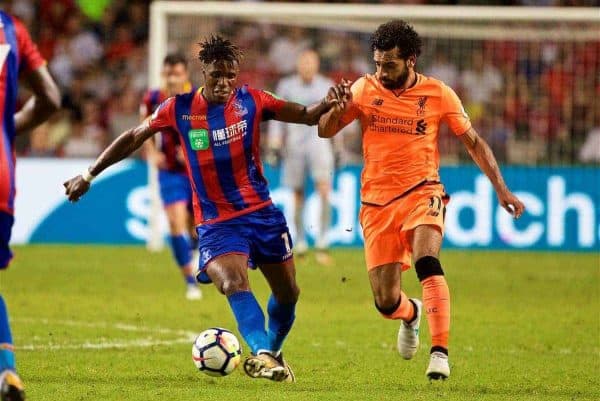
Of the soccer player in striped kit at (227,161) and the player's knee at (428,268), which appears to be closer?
the soccer player in striped kit at (227,161)

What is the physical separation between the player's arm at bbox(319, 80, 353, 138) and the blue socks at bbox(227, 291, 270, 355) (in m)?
1.24

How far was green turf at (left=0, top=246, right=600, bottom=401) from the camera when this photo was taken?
8.13m

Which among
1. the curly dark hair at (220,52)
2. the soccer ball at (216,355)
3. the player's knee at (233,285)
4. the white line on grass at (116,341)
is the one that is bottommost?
the white line on grass at (116,341)

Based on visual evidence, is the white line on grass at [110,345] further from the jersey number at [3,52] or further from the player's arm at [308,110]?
the jersey number at [3,52]

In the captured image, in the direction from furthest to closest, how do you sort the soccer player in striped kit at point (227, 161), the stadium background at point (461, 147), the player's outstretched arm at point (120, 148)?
the stadium background at point (461, 147), the player's outstretched arm at point (120, 148), the soccer player in striped kit at point (227, 161)

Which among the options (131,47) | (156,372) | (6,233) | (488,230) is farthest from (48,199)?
(6,233)

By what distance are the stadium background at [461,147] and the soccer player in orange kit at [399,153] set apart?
972 cm

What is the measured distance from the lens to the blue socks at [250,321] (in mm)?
7602

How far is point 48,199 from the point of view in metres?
19.0

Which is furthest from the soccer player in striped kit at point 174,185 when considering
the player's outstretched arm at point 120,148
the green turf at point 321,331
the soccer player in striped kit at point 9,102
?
the soccer player in striped kit at point 9,102

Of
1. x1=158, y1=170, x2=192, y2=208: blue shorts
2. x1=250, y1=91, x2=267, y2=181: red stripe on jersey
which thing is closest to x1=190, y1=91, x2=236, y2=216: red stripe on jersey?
x1=250, y1=91, x2=267, y2=181: red stripe on jersey

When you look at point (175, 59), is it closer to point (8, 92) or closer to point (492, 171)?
point (492, 171)

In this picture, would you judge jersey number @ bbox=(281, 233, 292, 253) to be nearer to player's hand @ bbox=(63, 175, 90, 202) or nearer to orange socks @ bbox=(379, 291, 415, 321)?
orange socks @ bbox=(379, 291, 415, 321)

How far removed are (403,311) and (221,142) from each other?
A: 176 centimetres
